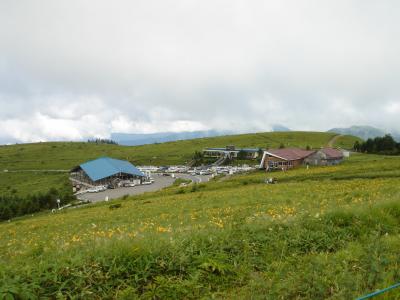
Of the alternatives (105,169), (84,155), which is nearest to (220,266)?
(105,169)

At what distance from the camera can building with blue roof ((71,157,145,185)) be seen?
3954 inches

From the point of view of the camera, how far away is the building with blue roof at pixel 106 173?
100438 mm

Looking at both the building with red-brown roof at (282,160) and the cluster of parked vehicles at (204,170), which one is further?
the cluster of parked vehicles at (204,170)

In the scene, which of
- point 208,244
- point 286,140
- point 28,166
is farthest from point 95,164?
point 286,140

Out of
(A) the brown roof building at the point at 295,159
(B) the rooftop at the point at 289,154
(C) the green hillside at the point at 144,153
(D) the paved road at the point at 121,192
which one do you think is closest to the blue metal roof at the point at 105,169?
(D) the paved road at the point at 121,192

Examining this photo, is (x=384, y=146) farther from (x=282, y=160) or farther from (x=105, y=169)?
(x=105, y=169)

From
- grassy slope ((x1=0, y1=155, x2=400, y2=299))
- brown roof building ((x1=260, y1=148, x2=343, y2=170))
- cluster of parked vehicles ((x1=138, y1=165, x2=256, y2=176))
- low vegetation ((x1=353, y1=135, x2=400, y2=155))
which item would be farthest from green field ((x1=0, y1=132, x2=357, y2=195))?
grassy slope ((x1=0, y1=155, x2=400, y2=299))

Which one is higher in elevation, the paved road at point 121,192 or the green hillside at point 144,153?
the green hillside at point 144,153

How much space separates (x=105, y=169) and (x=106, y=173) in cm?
262

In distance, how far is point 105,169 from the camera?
10269 centimetres

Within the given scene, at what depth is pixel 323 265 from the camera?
625 centimetres

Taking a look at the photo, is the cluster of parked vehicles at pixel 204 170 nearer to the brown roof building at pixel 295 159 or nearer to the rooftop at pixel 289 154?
the rooftop at pixel 289 154

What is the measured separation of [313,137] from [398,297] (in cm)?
20322

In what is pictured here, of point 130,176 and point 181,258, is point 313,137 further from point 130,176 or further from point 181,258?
point 181,258
